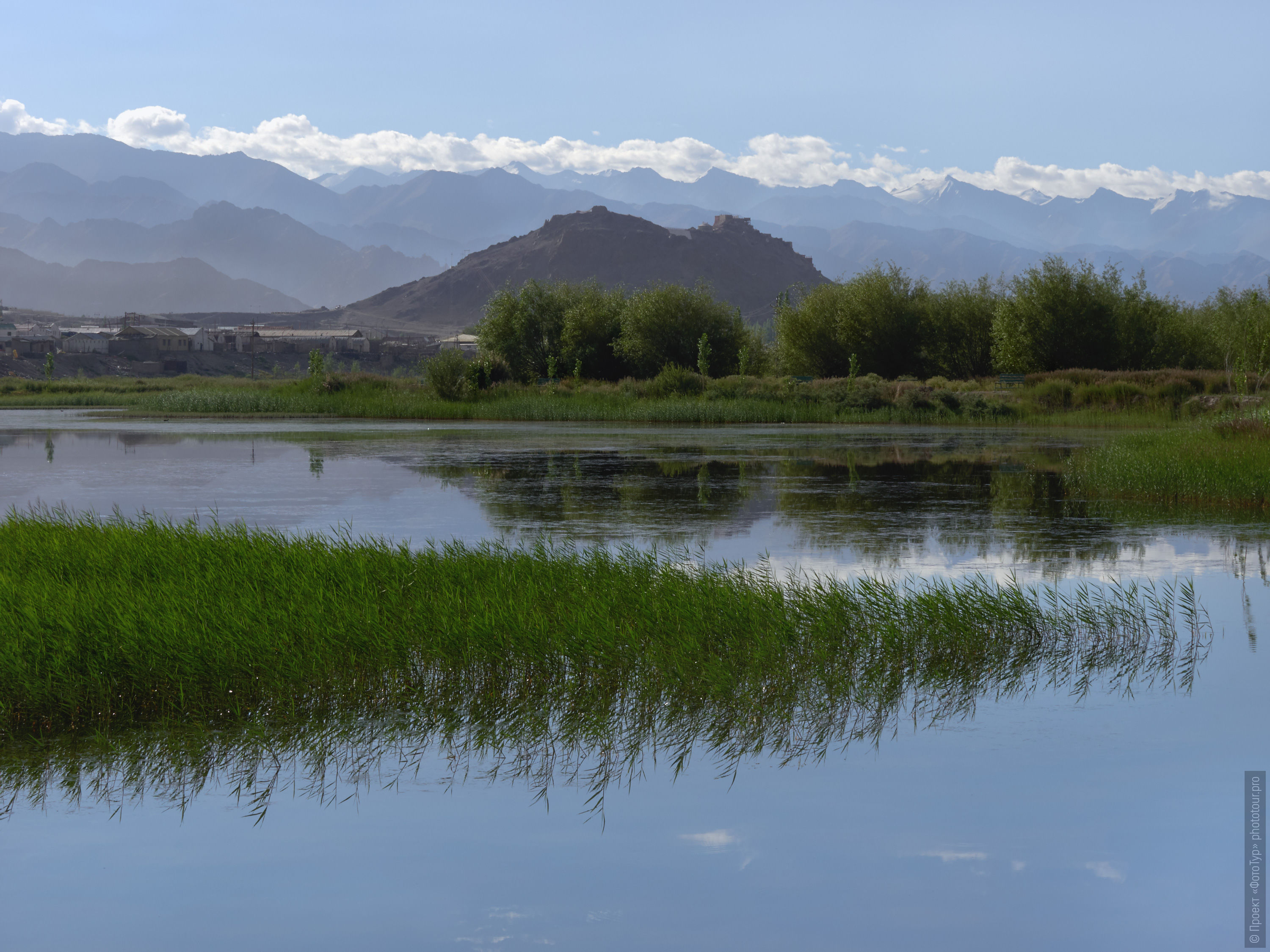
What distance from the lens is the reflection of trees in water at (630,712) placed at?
7020mm

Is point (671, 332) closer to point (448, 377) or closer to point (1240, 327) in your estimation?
point (448, 377)

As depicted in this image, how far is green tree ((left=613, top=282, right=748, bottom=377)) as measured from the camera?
6550 centimetres

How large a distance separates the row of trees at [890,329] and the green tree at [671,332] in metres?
0.08

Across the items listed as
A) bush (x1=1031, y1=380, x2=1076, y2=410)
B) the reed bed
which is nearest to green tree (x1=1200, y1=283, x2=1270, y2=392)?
bush (x1=1031, y1=380, x2=1076, y2=410)

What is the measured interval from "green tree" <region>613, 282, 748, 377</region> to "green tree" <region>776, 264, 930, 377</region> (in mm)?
3697

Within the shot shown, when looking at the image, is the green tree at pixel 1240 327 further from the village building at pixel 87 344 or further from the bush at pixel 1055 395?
the village building at pixel 87 344

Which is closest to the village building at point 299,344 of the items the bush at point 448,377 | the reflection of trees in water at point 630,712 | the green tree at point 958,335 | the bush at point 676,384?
the bush at point 448,377

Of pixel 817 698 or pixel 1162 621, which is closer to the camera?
pixel 817 698

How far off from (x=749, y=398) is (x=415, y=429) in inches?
698

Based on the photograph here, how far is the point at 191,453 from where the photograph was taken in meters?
32.6

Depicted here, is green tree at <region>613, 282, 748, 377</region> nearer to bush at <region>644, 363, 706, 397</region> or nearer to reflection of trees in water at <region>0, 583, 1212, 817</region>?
bush at <region>644, 363, 706, 397</region>

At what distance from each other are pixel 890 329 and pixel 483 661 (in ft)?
190

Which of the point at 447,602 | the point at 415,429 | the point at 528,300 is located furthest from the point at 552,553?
the point at 528,300

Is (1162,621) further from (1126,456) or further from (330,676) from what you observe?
(1126,456)
